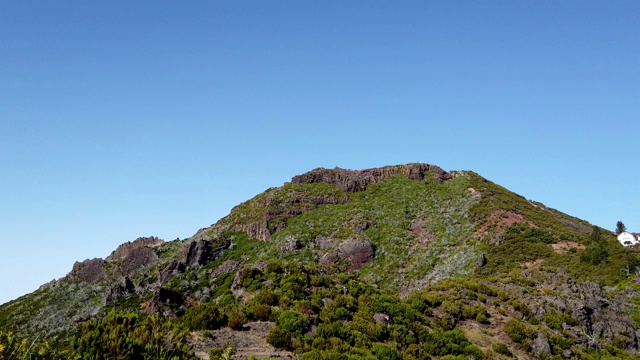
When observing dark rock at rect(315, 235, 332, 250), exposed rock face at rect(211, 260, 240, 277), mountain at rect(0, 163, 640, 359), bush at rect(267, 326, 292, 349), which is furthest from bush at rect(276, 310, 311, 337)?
dark rock at rect(315, 235, 332, 250)

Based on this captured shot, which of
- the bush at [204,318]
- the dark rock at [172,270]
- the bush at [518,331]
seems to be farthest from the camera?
the dark rock at [172,270]

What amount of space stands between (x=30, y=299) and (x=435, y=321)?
74668mm

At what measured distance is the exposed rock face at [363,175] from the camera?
344ft

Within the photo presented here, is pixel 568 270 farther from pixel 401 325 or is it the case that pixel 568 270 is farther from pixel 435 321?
pixel 401 325

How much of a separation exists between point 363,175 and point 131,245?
180 feet

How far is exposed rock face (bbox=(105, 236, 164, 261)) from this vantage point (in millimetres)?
87250

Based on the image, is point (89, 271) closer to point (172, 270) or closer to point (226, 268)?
point (172, 270)

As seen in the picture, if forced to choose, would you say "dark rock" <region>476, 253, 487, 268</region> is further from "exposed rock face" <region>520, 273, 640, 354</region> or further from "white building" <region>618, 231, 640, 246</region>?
"white building" <region>618, 231, 640, 246</region>

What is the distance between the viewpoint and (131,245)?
91062 mm

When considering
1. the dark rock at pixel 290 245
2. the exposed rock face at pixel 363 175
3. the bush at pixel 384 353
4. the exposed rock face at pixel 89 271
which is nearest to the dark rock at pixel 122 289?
the exposed rock face at pixel 89 271

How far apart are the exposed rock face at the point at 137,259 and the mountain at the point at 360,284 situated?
0.90ft

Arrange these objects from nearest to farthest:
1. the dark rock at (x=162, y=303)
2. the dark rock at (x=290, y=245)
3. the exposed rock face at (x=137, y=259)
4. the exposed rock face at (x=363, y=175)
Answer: the dark rock at (x=162, y=303), the dark rock at (x=290, y=245), the exposed rock face at (x=137, y=259), the exposed rock face at (x=363, y=175)

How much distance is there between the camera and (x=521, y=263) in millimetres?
64188

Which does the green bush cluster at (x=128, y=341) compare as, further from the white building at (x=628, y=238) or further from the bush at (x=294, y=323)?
the white building at (x=628, y=238)
